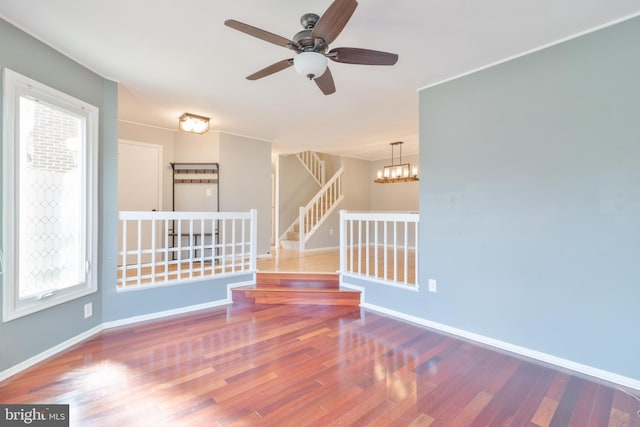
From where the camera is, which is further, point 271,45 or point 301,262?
point 301,262

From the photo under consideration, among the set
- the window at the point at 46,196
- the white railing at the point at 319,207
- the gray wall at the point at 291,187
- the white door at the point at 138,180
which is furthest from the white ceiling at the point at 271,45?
the gray wall at the point at 291,187

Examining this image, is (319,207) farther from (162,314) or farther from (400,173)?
(162,314)

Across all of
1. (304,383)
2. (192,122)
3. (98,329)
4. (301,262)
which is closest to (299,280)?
(301,262)

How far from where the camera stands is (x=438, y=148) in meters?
3.10

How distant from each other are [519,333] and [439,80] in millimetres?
2525

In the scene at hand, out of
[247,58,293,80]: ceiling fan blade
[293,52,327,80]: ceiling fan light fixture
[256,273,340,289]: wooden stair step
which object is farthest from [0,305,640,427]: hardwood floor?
[247,58,293,80]: ceiling fan blade

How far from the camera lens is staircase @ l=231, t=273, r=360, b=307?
3.79 meters

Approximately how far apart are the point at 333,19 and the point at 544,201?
2210 millimetres

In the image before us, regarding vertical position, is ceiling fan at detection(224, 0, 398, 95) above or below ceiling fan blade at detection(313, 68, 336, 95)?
above

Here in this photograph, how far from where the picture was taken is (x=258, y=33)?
1.66 metres

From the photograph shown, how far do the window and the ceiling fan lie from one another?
6.26 ft

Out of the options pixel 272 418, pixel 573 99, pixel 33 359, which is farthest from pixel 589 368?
pixel 33 359

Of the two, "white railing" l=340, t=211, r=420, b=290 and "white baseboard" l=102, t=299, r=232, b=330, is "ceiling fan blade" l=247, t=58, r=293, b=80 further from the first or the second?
"white baseboard" l=102, t=299, r=232, b=330

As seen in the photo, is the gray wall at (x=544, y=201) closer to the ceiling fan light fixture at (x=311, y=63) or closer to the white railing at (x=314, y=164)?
the ceiling fan light fixture at (x=311, y=63)
